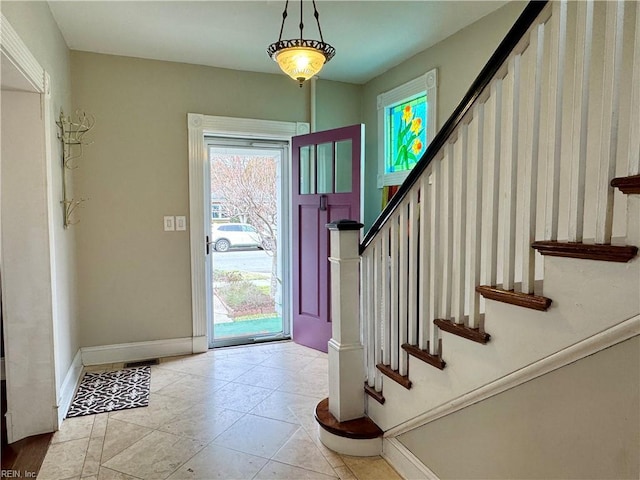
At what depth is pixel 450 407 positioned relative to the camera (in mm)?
1632

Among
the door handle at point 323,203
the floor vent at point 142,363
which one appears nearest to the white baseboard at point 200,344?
the floor vent at point 142,363

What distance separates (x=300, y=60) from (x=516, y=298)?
168 centimetres

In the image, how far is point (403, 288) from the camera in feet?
6.45

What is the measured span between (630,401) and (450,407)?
0.69 meters

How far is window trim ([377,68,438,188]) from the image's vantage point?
322 centimetres

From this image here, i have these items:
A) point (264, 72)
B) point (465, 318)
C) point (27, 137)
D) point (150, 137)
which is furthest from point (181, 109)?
point (465, 318)

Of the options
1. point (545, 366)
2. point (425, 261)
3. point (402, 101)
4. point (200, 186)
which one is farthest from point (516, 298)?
point (200, 186)

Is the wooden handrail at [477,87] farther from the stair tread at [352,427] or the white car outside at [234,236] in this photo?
the white car outside at [234,236]

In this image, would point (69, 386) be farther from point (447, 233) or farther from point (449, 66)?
point (449, 66)

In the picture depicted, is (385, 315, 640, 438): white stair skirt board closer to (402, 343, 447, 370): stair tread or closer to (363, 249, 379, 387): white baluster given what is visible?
(402, 343, 447, 370): stair tread

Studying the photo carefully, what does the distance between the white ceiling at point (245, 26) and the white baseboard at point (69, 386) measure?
244cm

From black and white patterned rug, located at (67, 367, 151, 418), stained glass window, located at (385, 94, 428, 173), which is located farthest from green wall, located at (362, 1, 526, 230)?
black and white patterned rug, located at (67, 367, 151, 418)

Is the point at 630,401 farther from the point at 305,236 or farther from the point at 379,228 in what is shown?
the point at 305,236

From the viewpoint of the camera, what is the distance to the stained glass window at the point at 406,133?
3451 mm
